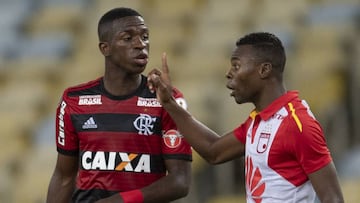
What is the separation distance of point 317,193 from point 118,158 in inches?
46.1

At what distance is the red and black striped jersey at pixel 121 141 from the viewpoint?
6152mm

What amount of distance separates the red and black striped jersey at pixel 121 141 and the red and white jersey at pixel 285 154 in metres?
0.57

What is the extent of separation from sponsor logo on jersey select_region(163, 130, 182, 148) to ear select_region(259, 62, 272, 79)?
64cm

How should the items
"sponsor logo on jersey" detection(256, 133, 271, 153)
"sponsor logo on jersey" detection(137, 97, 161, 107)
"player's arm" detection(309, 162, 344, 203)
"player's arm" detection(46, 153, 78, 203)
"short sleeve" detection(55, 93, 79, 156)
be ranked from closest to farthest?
"player's arm" detection(309, 162, 344, 203)
"sponsor logo on jersey" detection(256, 133, 271, 153)
"sponsor logo on jersey" detection(137, 97, 161, 107)
"short sleeve" detection(55, 93, 79, 156)
"player's arm" detection(46, 153, 78, 203)

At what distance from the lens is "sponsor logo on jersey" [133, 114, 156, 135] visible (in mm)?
6160

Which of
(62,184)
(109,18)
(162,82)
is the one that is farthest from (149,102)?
(62,184)

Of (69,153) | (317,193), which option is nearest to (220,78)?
(69,153)

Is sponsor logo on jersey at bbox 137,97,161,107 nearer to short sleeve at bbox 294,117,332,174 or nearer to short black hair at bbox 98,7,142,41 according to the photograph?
short black hair at bbox 98,7,142,41

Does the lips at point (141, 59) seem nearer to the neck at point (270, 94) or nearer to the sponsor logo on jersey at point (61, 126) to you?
the sponsor logo on jersey at point (61, 126)

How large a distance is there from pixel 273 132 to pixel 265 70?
32 centimetres

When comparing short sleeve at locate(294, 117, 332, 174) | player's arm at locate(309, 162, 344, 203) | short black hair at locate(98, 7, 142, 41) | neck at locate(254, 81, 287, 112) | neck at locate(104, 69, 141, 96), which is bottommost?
player's arm at locate(309, 162, 344, 203)

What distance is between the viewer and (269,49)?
5828mm

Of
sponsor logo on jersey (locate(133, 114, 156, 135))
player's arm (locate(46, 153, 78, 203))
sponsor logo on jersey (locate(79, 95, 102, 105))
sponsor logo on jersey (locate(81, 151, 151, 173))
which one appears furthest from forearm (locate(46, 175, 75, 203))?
sponsor logo on jersey (locate(133, 114, 156, 135))

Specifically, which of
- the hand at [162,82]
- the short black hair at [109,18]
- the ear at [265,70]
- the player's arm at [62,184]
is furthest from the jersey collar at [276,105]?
the player's arm at [62,184]
